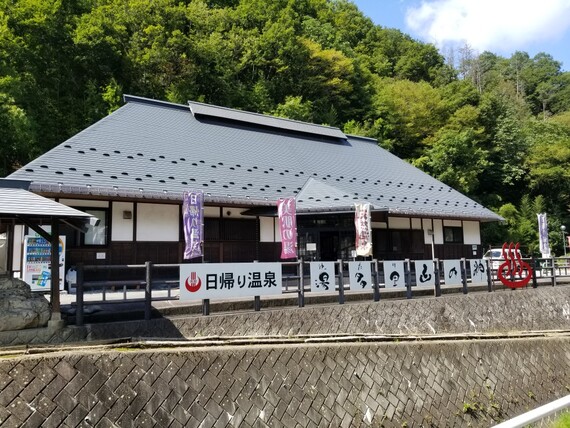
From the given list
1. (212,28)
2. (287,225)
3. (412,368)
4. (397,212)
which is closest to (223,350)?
(412,368)

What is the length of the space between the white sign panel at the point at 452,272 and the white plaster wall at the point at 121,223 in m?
8.59

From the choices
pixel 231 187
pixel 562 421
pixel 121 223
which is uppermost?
pixel 231 187

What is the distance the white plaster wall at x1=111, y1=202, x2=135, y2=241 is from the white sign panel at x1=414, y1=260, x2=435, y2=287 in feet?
25.5

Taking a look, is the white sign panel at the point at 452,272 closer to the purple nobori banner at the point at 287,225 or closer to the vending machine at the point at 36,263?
the purple nobori banner at the point at 287,225

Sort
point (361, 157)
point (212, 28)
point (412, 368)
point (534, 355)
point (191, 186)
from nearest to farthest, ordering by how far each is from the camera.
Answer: point (412, 368)
point (534, 355)
point (191, 186)
point (361, 157)
point (212, 28)

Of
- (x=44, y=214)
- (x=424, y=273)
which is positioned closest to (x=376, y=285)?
(x=424, y=273)

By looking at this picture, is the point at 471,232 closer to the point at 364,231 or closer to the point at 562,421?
the point at 364,231

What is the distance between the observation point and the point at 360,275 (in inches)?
355

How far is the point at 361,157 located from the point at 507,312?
35.2 feet

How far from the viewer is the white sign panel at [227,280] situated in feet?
22.9

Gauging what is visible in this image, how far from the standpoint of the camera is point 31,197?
6.50 metres

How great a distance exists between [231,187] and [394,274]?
6142mm

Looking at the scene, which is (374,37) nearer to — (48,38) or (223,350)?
(48,38)

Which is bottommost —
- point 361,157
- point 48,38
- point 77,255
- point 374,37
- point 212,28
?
point 77,255
